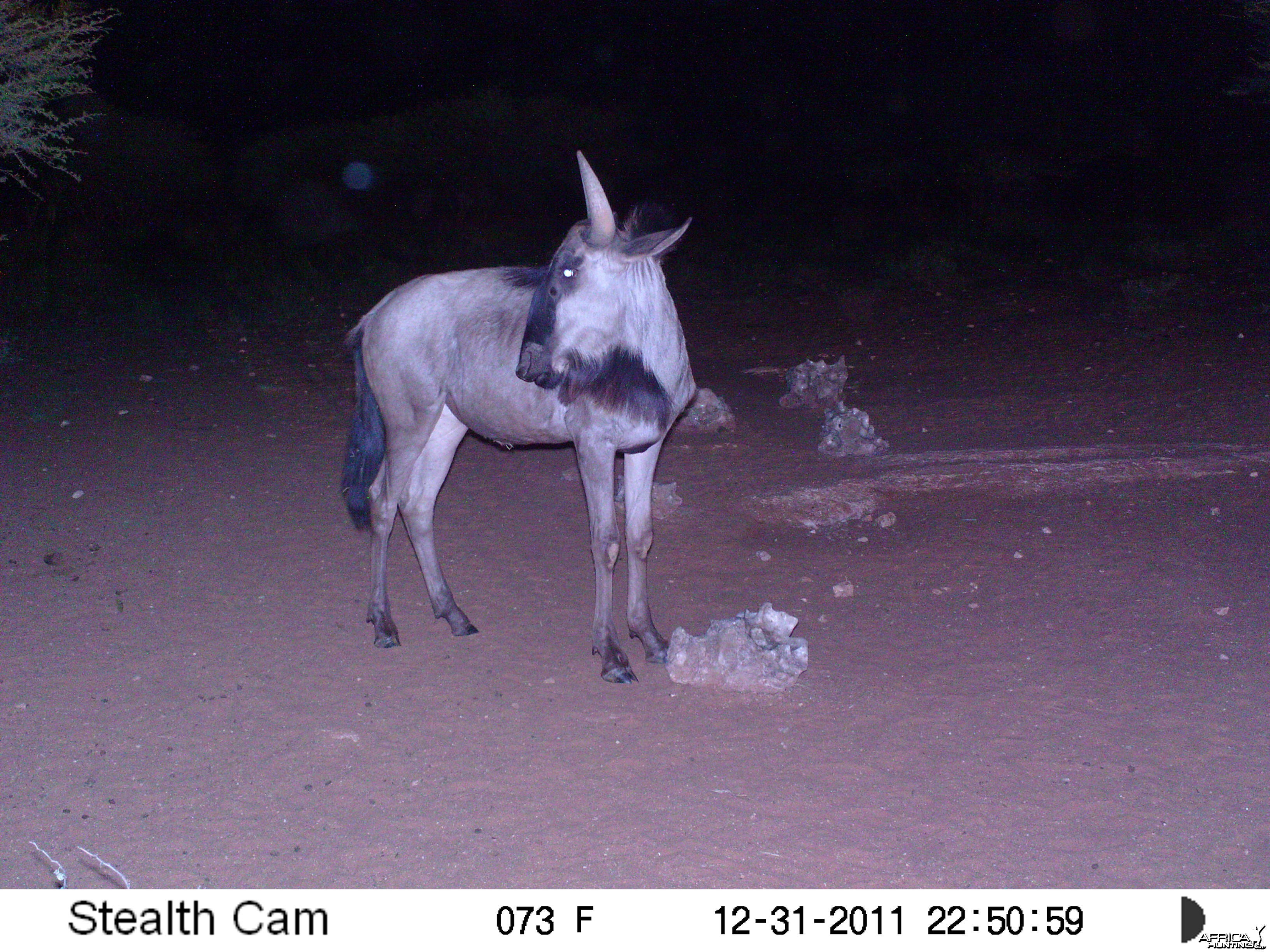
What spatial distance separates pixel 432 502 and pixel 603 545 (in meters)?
1.20

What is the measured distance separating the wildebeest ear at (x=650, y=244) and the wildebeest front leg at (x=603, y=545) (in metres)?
0.89

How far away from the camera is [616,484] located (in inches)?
319

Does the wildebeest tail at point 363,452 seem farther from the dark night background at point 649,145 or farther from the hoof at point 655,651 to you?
the dark night background at point 649,145

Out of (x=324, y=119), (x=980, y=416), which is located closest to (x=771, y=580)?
(x=980, y=416)

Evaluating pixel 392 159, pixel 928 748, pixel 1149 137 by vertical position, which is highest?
pixel 392 159

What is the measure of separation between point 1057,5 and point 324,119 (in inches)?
819

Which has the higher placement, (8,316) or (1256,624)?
(8,316)

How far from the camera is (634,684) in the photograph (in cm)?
520

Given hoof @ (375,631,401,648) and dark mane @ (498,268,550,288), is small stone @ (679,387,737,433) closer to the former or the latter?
dark mane @ (498,268,550,288)

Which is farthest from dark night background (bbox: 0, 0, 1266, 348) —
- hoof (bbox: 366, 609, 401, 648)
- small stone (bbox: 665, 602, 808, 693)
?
small stone (bbox: 665, 602, 808, 693)

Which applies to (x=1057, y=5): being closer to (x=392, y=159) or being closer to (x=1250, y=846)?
(x=392, y=159)

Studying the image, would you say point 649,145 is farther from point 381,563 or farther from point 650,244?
point 650,244

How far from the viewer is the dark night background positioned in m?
18.2

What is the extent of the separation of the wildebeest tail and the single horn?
1.77m
